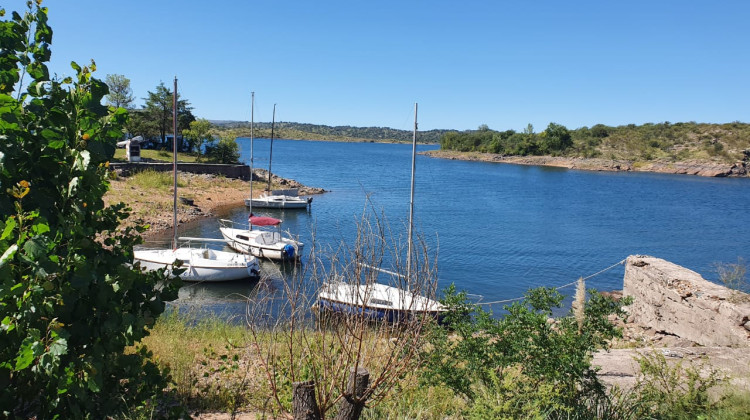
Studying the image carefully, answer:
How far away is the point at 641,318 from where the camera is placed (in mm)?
15578

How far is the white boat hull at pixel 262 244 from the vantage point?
79.3 ft

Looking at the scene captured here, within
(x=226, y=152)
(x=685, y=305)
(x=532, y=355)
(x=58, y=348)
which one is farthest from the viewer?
(x=226, y=152)

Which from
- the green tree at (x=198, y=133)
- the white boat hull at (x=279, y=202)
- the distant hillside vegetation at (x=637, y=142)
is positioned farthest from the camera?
the distant hillside vegetation at (x=637, y=142)

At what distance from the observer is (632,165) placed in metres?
102

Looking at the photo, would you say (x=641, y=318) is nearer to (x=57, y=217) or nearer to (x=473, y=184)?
(x=57, y=217)

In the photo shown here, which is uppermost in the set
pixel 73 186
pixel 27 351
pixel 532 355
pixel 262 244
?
pixel 73 186

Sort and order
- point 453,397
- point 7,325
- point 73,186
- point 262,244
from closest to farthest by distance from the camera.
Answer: point 7,325 → point 73,186 → point 453,397 → point 262,244

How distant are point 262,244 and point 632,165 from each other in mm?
96001

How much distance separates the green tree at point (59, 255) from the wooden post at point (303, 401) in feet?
4.41

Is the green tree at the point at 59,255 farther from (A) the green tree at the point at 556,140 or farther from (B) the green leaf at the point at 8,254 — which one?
(A) the green tree at the point at 556,140

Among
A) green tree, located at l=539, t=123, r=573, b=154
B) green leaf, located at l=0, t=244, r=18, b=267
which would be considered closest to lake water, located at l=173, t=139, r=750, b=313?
green leaf, located at l=0, t=244, r=18, b=267

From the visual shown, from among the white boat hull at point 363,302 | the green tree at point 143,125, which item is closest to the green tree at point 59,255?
the white boat hull at point 363,302

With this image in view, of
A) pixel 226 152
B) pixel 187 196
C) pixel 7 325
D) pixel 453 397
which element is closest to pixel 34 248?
pixel 7 325

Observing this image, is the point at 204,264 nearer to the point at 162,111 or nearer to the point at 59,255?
the point at 59,255
